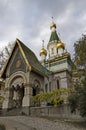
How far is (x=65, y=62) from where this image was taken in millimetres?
31422

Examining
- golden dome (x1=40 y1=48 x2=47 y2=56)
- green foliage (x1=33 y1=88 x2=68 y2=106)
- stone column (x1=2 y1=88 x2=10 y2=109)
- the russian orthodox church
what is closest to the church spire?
golden dome (x1=40 y1=48 x2=47 y2=56)

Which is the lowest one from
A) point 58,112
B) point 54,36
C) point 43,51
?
point 58,112

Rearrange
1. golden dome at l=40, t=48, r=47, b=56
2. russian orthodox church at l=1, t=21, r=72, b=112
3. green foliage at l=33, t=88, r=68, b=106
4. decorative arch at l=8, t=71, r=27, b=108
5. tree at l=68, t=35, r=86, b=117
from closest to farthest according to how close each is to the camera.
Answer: tree at l=68, t=35, r=86, b=117 → green foliage at l=33, t=88, r=68, b=106 → russian orthodox church at l=1, t=21, r=72, b=112 → decorative arch at l=8, t=71, r=27, b=108 → golden dome at l=40, t=48, r=47, b=56

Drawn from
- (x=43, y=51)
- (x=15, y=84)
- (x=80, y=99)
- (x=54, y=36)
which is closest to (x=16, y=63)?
(x=15, y=84)

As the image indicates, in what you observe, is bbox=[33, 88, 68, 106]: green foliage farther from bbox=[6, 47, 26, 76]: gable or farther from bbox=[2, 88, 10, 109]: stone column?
bbox=[6, 47, 26, 76]: gable

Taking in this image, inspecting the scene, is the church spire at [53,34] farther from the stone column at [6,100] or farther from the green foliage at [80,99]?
the green foliage at [80,99]

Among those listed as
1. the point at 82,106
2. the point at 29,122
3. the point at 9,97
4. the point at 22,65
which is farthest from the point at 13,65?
the point at 82,106

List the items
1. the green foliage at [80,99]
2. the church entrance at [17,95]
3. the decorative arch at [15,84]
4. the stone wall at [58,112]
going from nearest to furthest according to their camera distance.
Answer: the green foliage at [80,99] → the stone wall at [58,112] → the decorative arch at [15,84] → the church entrance at [17,95]

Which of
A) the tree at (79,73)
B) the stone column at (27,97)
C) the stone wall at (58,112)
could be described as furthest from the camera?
the stone column at (27,97)

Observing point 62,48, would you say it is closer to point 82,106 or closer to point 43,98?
point 43,98

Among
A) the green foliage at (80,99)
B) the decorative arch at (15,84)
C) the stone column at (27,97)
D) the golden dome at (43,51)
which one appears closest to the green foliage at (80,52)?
the green foliage at (80,99)

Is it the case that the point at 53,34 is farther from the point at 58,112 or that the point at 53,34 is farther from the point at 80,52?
the point at 58,112

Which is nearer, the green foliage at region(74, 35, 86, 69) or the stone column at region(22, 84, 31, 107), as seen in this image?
the green foliage at region(74, 35, 86, 69)

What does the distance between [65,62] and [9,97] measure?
1283 cm
